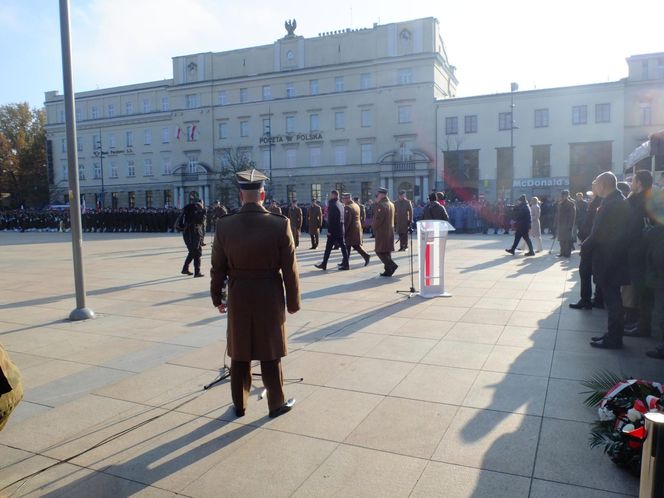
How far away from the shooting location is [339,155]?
58688mm

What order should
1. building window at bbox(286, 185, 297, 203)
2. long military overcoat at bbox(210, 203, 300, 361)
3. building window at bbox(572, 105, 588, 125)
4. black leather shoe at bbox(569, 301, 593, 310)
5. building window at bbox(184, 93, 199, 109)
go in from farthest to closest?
1. building window at bbox(184, 93, 199, 109)
2. building window at bbox(286, 185, 297, 203)
3. building window at bbox(572, 105, 588, 125)
4. black leather shoe at bbox(569, 301, 593, 310)
5. long military overcoat at bbox(210, 203, 300, 361)

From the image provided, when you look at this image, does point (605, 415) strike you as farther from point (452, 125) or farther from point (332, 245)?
point (452, 125)

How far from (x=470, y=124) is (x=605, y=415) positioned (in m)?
51.0

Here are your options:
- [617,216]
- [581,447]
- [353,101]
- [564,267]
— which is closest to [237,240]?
[581,447]

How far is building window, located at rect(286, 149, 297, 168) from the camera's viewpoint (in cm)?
6069

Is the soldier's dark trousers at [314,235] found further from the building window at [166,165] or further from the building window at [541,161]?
the building window at [166,165]

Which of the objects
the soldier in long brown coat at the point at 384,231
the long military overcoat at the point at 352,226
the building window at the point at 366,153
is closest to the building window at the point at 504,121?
the building window at the point at 366,153

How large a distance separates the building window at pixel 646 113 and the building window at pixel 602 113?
7.95 feet

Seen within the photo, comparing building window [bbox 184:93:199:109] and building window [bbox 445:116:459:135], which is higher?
building window [bbox 184:93:199:109]

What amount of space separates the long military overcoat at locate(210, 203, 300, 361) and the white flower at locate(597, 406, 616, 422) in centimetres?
227

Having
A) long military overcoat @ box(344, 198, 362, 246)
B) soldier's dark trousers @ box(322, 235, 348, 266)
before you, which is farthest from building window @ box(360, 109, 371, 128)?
soldier's dark trousers @ box(322, 235, 348, 266)

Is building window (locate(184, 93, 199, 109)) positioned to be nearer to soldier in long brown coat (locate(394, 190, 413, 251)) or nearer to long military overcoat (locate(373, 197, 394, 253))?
soldier in long brown coat (locate(394, 190, 413, 251))

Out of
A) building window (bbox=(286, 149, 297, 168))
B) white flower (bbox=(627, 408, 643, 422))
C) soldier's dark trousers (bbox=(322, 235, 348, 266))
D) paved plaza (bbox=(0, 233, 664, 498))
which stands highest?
building window (bbox=(286, 149, 297, 168))

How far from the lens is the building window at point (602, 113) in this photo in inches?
1841
